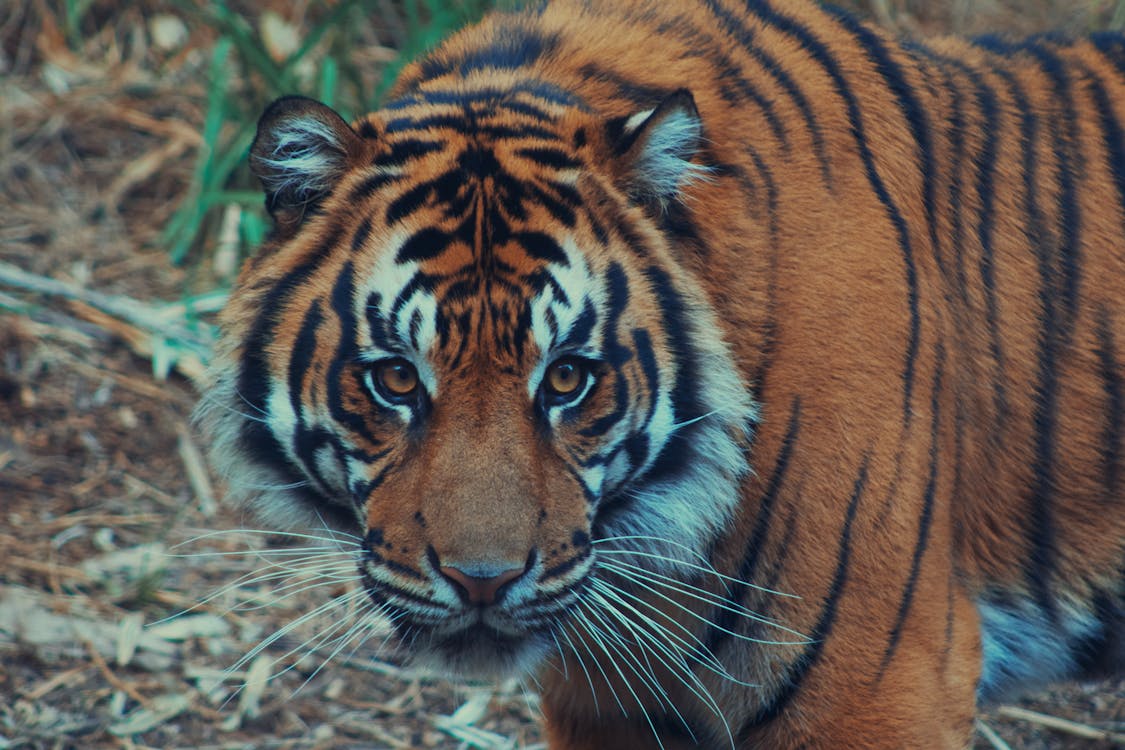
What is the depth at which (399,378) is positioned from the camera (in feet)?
5.69

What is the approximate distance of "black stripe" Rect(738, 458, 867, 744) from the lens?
1831mm

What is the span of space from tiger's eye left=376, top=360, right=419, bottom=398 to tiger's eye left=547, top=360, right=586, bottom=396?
0.60ft

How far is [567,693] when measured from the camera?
221 centimetres

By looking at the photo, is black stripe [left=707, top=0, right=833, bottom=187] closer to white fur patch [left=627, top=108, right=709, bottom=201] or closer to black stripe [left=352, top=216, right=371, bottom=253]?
white fur patch [left=627, top=108, right=709, bottom=201]

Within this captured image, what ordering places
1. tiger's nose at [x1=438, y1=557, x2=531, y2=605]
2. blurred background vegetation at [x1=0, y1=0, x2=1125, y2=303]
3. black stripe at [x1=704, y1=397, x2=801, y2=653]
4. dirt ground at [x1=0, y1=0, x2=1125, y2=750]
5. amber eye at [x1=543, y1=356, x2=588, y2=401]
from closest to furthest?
tiger's nose at [x1=438, y1=557, x2=531, y2=605]
amber eye at [x1=543, y1=356, x2=588, y2=401]
black stripe at [x1=704, y1=397, x2=801, y2=653]
dirt ground at [x1=0, y1=0, x2=1125, y2=750]
blurred background vegetation at [x1=0, y1=0, x2=1125, y2=303]

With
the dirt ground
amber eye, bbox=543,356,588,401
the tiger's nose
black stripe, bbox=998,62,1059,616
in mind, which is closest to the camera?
the tiger's nose

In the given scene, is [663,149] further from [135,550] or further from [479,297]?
[135,550]

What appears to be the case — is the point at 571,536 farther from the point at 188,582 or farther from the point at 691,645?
the point at 188,582

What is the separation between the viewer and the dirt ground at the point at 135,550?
9.00 feet

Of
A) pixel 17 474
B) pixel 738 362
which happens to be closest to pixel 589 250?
pixel 738 362

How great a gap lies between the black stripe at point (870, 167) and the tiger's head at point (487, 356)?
25cm

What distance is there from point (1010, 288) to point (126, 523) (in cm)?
222

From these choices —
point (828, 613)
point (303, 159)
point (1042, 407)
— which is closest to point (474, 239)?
point (303, 159)

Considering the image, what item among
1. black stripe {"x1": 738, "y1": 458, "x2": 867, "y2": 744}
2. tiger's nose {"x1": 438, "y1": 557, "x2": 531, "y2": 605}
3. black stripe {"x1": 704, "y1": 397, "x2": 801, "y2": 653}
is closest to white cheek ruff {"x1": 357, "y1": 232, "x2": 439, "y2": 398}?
tiger's nose {"x1": 438, "y1": 557, "x2": 531, "y2": 605}
